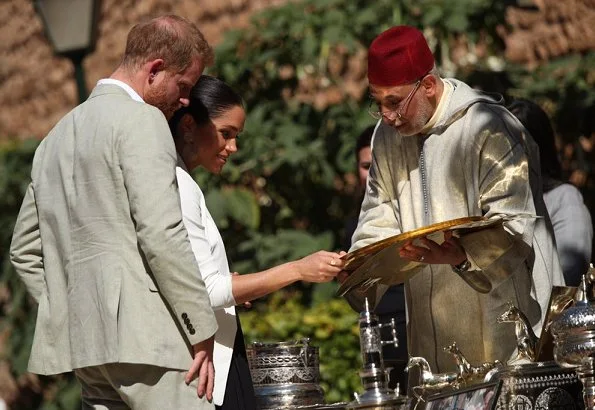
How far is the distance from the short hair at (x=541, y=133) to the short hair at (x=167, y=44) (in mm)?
1976

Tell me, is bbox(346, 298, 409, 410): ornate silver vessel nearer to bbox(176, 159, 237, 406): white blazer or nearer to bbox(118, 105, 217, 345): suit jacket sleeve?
bbox(176, 159, 237, 406): white blazer

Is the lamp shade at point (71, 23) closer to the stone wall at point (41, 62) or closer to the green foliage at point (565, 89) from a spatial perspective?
the green foliage at point (565, 89)

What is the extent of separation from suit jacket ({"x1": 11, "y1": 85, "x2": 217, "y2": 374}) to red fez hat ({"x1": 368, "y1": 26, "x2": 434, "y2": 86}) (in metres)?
0.93

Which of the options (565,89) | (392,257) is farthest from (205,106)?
(565,89)

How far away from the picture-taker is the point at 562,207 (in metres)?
5.88

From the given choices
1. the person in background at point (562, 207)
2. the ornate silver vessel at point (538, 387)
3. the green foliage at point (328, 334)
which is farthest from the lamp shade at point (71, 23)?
the ornate silver vessel at point (538, 387)

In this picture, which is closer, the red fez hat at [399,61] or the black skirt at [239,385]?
the black skirt at [239,385]

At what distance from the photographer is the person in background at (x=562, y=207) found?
581 centimetres

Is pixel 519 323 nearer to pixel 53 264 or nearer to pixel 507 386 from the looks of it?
pixel 507 386

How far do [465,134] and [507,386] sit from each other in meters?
0.92

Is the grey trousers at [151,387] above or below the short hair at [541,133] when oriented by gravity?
below

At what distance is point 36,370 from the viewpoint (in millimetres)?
4203

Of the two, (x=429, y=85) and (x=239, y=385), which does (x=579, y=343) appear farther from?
(x=429, y=85)

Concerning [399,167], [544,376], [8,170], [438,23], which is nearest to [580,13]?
[438,23]
